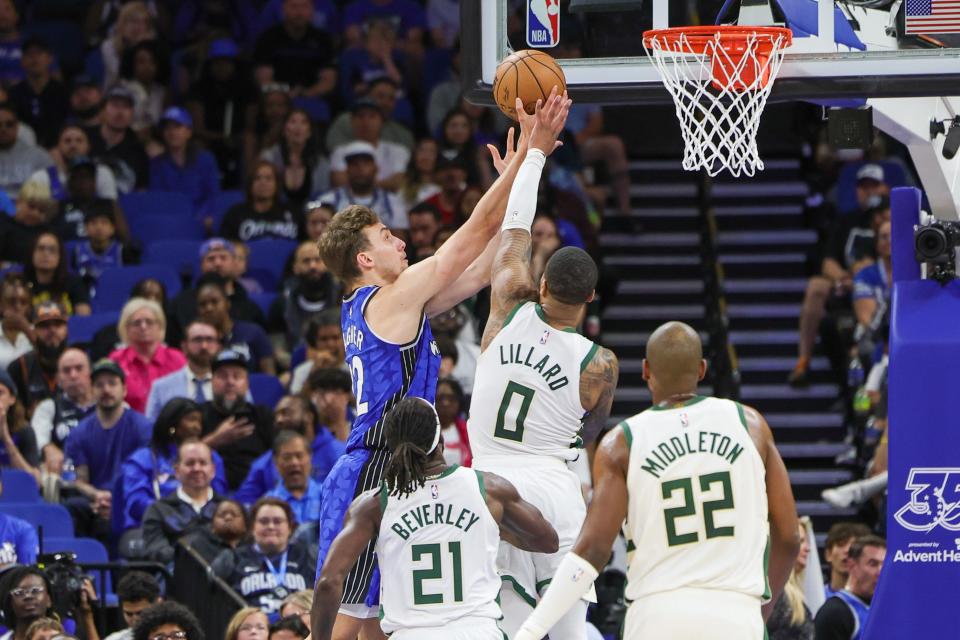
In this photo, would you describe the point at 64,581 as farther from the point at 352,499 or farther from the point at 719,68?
the point at 719,68

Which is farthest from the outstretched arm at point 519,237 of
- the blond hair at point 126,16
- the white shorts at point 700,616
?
the blond hair at point 126,16

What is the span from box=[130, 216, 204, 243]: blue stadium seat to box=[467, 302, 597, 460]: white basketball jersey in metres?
7.85

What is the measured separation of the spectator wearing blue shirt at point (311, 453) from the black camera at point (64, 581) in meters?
1.98

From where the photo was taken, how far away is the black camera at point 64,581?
990 cm

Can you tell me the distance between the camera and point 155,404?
1250cm

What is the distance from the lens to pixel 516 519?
271 inches

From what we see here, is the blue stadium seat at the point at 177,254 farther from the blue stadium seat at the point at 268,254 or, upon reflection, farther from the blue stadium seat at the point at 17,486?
the blue stadium seat at the point at 17,486

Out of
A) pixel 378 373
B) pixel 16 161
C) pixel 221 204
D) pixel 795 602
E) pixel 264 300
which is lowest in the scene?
pixel 795 602

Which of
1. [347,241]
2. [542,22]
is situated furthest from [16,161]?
[347,241]

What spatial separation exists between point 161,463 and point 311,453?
1022 mm

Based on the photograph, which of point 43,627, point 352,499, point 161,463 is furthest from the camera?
point 161,463

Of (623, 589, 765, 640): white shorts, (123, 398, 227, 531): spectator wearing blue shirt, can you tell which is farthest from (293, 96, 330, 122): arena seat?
(623, 589, 765, 640): white shorts

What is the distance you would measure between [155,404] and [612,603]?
3605mm

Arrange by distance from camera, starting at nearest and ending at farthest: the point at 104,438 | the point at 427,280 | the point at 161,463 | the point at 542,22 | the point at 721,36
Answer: the point at 427,280 → the point at 721,36 → the point at 542,22 → the point at 161,463 → the point at 104,438
